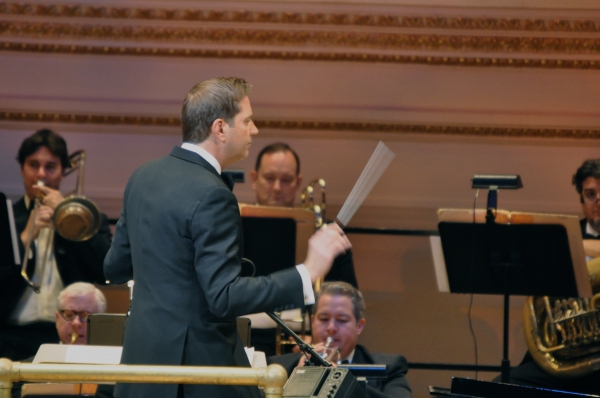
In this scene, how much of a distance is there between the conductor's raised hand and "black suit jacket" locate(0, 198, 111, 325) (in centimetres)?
245

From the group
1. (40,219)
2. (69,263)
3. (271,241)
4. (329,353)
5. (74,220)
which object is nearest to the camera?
(329,353)

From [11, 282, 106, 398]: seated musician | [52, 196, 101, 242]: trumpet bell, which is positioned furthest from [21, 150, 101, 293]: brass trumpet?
[11, 282, 106, 398]: seated musician

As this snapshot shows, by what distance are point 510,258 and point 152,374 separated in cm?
227

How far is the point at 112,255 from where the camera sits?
8.11 ft

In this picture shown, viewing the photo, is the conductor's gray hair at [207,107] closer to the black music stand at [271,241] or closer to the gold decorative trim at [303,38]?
the black music stand at [271,241]

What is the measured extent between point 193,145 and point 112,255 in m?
0.39

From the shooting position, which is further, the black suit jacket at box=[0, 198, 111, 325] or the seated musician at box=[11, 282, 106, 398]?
the black suit jacket at box=[0, 198, 111, 325]

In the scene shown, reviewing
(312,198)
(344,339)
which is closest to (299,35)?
(312,198)

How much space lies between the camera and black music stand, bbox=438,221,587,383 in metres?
3.82

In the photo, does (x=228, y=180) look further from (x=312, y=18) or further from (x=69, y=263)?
(x=312, y=18)

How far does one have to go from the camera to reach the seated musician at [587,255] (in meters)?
4.15

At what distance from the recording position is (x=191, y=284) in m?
2.24

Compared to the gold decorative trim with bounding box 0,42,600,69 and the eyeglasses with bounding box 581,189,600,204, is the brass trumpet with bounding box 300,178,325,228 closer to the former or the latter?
the gold decorative trim with bounding box 0,42,600,69

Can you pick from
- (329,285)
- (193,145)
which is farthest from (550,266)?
(193,145)
